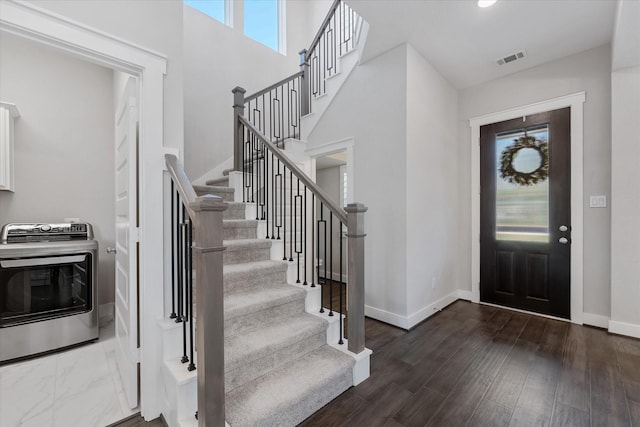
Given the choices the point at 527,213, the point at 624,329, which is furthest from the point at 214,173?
the point at 624,329

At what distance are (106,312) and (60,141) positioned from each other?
1942 mm

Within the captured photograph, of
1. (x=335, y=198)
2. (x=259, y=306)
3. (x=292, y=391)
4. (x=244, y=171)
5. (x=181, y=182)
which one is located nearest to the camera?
(x=181, y=182)

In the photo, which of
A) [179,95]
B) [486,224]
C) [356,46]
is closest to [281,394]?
[179,95]

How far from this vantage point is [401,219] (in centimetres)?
286

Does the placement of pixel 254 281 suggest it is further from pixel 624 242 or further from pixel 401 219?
pixel 624 242

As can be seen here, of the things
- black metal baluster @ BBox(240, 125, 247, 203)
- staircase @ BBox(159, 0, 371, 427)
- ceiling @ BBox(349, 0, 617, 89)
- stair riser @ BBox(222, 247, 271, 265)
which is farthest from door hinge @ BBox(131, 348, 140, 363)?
ceiling @ BBox(349, 0, 617, 89)

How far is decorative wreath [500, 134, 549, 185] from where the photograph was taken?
312 centimetres

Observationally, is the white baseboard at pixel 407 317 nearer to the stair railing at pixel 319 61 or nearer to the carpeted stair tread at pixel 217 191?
the carpeted stair tread at pixel 217 191

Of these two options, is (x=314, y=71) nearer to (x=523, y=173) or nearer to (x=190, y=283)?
(x=523, y=173)

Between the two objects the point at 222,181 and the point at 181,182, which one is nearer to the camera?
the point at 181,182

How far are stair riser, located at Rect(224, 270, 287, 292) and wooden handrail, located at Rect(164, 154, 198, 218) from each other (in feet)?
2.84

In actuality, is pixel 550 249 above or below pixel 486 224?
below

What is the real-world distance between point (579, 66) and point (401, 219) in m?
2.48

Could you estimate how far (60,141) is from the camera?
295 centimetres
